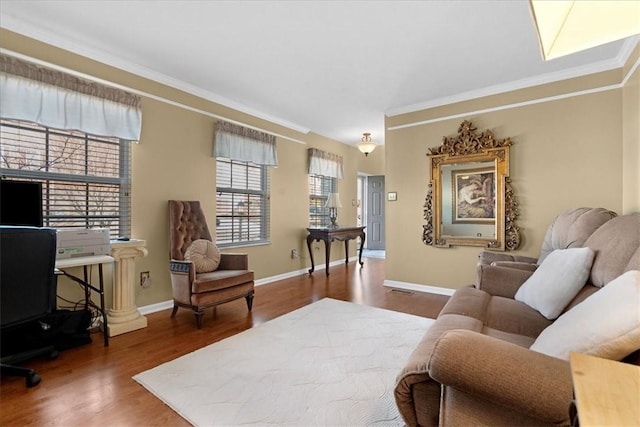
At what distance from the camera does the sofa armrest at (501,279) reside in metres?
2.16

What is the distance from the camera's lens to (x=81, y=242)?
7.84 ft

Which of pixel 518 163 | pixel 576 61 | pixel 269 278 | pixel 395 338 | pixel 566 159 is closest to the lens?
pixel 395 338

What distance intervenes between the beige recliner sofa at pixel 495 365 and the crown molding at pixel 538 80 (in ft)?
6.94

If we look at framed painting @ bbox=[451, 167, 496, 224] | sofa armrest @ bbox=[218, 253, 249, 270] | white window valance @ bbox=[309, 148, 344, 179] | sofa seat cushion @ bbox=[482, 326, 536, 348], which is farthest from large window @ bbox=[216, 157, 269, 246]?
sofa seat cushion @ bbox=[482, 326, 536, 348]

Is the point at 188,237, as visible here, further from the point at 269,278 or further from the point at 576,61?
the point at 576,61

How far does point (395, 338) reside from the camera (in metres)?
2.52

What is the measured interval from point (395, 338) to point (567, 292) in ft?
4.22

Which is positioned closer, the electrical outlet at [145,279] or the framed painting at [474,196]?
the electrical outlet at [145,279]

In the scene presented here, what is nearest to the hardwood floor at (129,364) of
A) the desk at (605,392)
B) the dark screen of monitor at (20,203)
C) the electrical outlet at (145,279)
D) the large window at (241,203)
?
the electrical outlet at (145,279)

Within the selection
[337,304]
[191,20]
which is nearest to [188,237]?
[337,304]

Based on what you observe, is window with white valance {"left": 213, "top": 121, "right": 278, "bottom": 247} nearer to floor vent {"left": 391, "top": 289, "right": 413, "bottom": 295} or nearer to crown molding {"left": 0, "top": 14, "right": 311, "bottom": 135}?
crown molding {"left": 0, "top": 14, "right": 311, "bottom": 135}

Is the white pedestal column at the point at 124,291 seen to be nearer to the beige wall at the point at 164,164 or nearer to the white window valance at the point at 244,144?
the beige wall at the point at 164,164

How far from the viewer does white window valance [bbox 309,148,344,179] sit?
529cm

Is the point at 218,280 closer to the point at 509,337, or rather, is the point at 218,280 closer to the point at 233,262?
the point at 233,262
